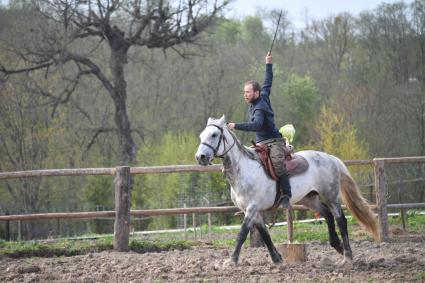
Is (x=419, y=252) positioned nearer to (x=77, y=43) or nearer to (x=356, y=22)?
(x=77, y=43)

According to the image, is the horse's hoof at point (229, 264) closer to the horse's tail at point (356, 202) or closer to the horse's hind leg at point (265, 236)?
the horse's hind leg at point (265, 236)

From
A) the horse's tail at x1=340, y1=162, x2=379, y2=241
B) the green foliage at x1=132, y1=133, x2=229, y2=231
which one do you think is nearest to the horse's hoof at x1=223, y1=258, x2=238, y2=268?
Result: the horse's tail at x1=340, y1=162, x2=379, y2=241

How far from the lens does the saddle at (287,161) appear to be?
818cm

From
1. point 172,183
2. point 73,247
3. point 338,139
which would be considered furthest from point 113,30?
point 73,247

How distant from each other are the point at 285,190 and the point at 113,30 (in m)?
18.7

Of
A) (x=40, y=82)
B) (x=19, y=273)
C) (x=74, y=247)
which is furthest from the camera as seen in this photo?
(x=40, y=82)

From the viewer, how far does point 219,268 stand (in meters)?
7.75

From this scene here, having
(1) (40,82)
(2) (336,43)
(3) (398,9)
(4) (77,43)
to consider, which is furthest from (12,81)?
(2) (336,43)

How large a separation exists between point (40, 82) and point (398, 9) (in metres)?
14.5

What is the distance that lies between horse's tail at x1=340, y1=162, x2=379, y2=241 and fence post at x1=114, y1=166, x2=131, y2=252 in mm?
3491

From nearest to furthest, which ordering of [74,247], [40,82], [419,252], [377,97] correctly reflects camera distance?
1. [419,252]
2. [74,247]
3. [40,82]
4. [377,97]

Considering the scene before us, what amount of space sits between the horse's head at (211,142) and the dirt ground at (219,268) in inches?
49.8

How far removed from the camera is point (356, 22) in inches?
1321

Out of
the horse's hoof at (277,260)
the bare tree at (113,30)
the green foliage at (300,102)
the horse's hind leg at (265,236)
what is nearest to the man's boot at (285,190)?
the horse's hind leg at (265,236)
